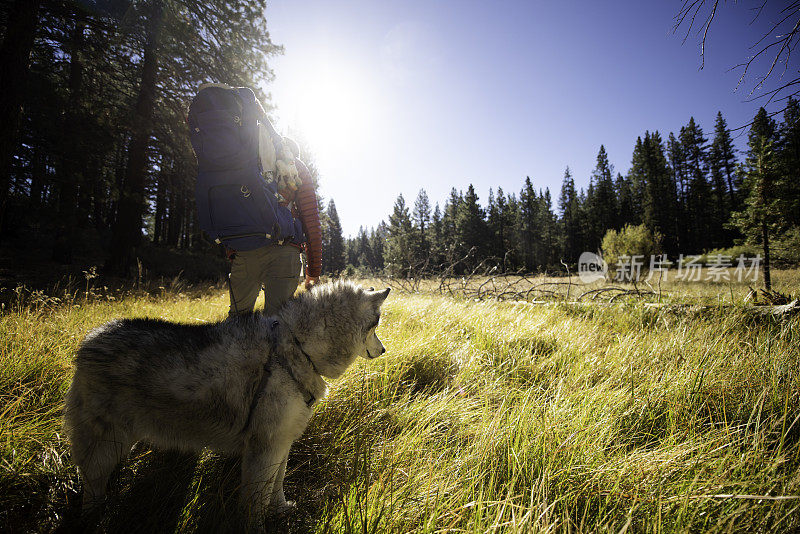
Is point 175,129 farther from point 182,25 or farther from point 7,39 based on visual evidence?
point 7,39

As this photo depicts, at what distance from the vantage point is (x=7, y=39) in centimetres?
521

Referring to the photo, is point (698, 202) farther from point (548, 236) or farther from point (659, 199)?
point (548, 236)

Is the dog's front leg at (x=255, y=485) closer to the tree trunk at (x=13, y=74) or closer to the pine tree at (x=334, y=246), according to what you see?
the tree trunk at (x=13, y=74)

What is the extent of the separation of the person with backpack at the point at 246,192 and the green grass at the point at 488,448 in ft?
3.96

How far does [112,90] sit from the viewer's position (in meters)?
8.50

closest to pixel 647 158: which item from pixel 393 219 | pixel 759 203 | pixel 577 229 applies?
pixel 577 229

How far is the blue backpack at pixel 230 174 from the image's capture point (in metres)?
2.35

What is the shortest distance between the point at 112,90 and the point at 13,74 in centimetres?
445

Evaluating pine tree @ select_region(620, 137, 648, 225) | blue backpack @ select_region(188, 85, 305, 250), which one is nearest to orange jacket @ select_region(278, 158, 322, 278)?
blue backpack @ select_region(188, 85, 305, 250)

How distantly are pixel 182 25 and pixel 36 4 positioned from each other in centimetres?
270

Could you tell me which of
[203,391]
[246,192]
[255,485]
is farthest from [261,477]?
[246,192]

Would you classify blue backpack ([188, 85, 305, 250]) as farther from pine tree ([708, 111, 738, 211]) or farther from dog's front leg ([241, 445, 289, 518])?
pine tree ([708, 111, 738, 211])

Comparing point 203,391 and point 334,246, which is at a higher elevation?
point 334,246

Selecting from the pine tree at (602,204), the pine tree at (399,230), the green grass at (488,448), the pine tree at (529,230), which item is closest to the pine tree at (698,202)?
the pine tree at (602,204)
